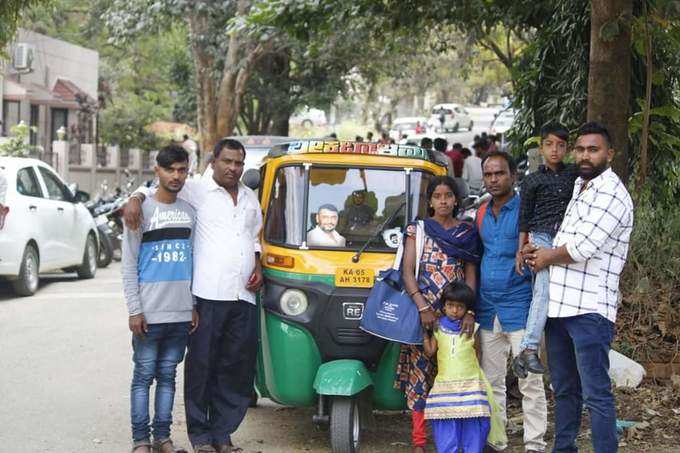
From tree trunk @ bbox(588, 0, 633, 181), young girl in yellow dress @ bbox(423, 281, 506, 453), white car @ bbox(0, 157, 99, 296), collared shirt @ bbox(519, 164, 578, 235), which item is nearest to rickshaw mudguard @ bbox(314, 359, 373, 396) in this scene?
young girl in yellow dress @ bbox(423, 281, 506, 453)

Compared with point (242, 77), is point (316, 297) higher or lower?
lower

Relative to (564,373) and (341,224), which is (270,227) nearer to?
(341,224)

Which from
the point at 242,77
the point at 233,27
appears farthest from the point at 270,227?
the point at 242,77

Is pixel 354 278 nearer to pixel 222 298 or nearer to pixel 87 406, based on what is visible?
pixel 222 298

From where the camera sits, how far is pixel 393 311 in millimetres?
6508

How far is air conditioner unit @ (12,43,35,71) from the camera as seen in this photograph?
3036 centimetres

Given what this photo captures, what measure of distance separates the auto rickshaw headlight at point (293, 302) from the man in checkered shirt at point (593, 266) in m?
1.66

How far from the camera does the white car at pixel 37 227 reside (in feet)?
44.2

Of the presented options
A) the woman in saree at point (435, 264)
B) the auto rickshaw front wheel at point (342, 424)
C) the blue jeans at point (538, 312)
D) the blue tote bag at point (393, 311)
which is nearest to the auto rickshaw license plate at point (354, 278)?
the blue tote bag at point (393, 311)

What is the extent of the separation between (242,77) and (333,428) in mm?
19430

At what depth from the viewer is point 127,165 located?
35.5 meters

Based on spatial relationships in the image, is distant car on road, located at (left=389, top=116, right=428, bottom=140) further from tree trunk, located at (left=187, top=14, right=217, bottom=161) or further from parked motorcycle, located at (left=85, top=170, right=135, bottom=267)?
parked motorcycle, located at (left=85, top=170, right=135, bottom=267)

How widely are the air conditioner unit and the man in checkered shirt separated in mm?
26859

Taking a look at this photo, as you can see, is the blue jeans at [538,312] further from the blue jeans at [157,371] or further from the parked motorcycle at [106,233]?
the parked motorcycle at [106,233]
